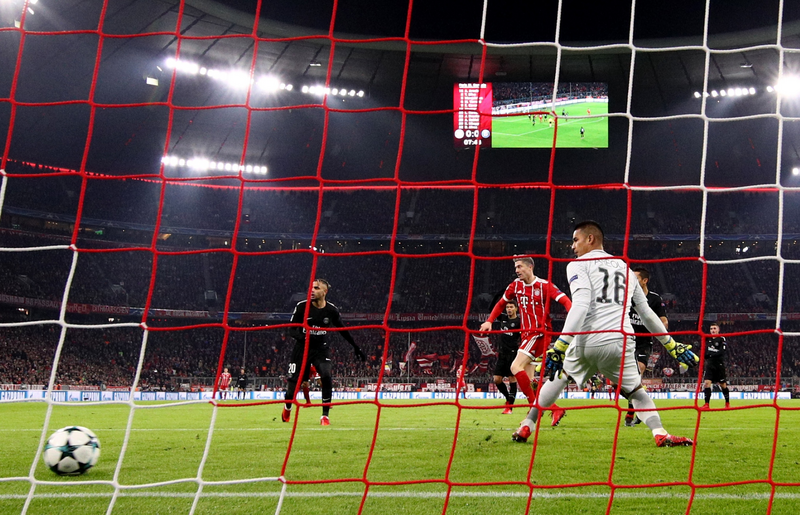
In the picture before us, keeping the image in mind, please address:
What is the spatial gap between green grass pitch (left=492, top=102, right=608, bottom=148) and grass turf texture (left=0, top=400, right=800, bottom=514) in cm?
1596

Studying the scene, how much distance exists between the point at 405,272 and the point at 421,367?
642cm

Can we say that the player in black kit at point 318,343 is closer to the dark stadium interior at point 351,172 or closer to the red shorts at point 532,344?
the red shorts at point 532,344

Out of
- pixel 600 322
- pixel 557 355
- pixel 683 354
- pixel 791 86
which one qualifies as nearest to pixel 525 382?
pixel 600 322

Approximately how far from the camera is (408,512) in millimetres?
3668

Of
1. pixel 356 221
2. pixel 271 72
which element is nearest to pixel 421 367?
pixel 356 221

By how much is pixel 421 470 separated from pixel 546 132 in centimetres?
2082

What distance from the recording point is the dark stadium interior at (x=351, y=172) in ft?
73.5

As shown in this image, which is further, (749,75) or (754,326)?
Result: (754,326)

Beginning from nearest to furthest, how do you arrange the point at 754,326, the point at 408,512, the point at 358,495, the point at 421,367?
1. the point at 408,512
2. the point at 358,495
3. the point at 421,367
4. the point at 754,326

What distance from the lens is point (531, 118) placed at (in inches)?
941

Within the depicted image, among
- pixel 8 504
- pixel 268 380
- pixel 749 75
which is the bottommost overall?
pixel 268 380

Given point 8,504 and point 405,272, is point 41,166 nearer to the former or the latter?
point 405,272

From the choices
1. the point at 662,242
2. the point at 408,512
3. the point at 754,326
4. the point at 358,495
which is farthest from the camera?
the point at 662,242

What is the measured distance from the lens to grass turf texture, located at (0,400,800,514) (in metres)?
3.86
